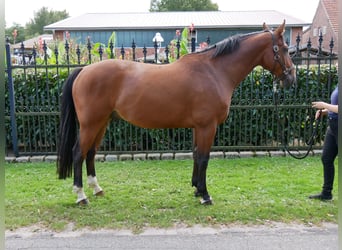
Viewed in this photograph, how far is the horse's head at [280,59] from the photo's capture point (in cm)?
425

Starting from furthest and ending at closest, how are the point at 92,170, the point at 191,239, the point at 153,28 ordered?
the point at 153,28 → the point at 92,170 → the point at 191,239

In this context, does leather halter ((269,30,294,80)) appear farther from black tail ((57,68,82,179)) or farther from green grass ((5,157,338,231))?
black tail ((57,68,82,179))

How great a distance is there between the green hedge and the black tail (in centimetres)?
210

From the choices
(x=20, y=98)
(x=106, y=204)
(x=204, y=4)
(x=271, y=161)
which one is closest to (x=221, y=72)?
(x=106, y=204)

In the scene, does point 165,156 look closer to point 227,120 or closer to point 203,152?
point 227,120

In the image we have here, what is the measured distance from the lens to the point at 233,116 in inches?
265

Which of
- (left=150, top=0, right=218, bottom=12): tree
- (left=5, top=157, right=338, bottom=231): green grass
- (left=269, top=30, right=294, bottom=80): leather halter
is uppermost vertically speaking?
(left=150, top=0, right=218, bottom=12): tree

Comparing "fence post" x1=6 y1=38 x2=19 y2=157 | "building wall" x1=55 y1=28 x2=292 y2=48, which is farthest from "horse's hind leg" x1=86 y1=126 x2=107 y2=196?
"building wall" x1=55 y1=28 x2=292 y2=48

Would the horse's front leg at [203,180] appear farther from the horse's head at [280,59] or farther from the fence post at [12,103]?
the fence post at [12,103]

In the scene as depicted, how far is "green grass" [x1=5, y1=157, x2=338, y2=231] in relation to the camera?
12.6ft

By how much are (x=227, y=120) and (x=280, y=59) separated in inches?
102

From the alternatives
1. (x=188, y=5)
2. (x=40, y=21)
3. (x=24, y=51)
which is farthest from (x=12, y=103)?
(x=40, y=21)

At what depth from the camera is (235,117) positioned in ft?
21.9

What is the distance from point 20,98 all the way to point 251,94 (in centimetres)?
453
